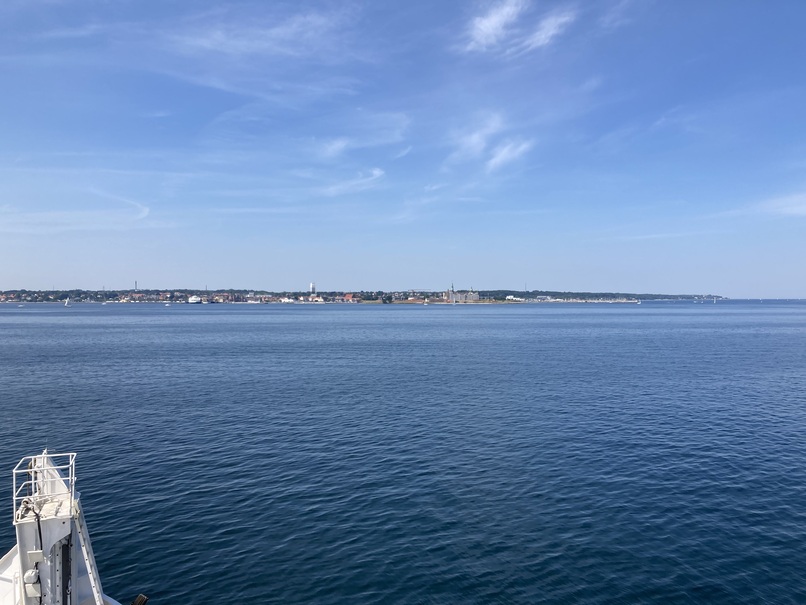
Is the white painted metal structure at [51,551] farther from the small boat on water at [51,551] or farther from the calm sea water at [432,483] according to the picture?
the calm sea water at [432,483]

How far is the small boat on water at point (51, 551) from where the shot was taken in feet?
55.6

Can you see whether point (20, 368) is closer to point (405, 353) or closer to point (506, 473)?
point (405, 353)

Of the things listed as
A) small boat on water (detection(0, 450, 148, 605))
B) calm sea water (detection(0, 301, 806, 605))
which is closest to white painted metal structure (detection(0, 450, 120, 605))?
small boat on water (detection(0, 450, 148, 605))

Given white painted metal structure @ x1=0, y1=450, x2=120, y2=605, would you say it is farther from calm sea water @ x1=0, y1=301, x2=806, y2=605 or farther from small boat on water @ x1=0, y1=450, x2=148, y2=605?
calm sea water @ x1=0, y1=301, x2=806, y2=605

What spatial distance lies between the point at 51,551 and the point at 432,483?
22.5 meters

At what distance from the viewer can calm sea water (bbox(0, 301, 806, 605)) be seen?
2386 centimetres

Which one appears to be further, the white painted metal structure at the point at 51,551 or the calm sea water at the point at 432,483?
the calm sea water at the point at 432,483

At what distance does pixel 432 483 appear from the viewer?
115 feet

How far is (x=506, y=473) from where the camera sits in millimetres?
37188

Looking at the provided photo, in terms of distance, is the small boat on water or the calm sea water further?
the calm sea water

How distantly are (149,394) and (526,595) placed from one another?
56.6 metres

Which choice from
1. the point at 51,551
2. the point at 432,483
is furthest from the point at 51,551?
the point at 432,483

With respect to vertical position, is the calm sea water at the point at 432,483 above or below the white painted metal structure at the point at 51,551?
below

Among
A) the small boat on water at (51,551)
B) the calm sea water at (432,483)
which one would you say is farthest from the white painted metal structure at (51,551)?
the calm sea water at (432,483)
